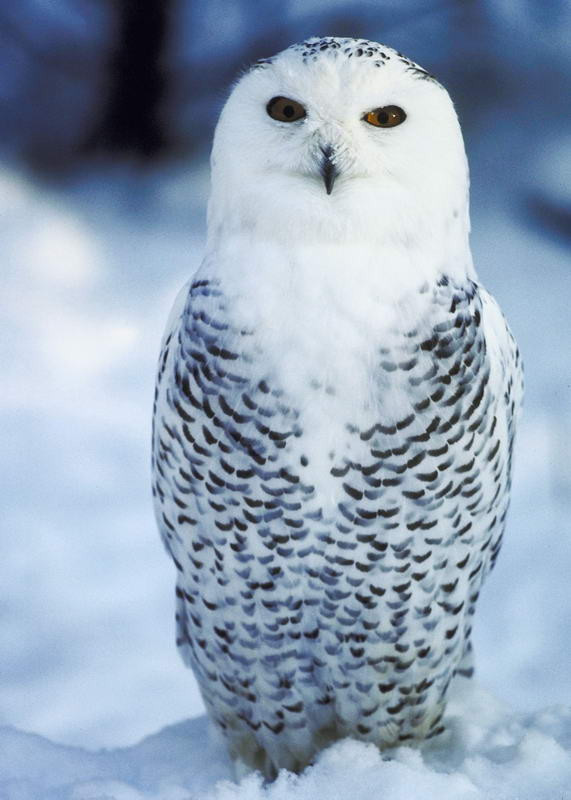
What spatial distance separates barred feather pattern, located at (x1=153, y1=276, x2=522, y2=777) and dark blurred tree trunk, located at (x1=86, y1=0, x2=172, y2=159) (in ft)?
2.58

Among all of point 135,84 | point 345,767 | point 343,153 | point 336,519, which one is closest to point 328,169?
point 343,153

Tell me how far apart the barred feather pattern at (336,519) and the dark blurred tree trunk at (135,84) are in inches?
30.9

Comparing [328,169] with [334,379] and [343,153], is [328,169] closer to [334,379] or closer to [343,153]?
[343,153]

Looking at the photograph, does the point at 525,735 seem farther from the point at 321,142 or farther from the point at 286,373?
the point at 321,142

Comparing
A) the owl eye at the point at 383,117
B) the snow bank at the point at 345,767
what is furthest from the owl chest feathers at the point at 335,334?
the snow bank at the point at 345,767

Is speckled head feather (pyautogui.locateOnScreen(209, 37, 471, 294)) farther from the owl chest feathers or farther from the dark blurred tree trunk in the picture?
the dark blurred tree trunk

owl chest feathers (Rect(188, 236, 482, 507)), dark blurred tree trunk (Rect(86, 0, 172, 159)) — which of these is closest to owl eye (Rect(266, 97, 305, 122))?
owl chest feathers (Rect(188, 236, 482, 507))

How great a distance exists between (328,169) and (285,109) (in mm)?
79

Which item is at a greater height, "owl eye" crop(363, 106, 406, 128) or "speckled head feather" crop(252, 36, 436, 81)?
"speckled head feather" crop(252, 36, 436, 81)

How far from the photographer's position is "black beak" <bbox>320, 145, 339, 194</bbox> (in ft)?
3.19

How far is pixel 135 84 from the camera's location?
1.83m

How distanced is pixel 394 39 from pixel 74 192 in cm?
61

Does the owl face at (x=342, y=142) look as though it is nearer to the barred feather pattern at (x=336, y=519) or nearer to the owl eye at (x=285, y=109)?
the owl eye at (x=285, y=109)

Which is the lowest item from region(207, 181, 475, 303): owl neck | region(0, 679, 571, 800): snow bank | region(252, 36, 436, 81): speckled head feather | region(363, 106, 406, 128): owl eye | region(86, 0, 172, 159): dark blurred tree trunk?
region(0, 679, 571, 800): snow bank
